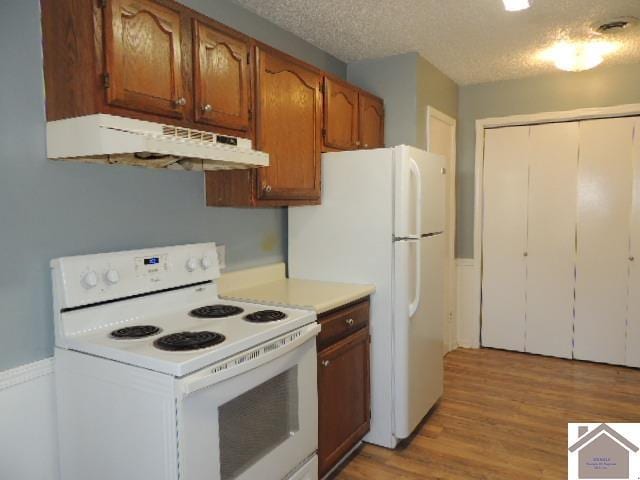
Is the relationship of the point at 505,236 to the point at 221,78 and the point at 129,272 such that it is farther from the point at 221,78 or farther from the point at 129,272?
the point at 129,272

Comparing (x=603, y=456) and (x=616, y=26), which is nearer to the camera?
(x=603, y=456)

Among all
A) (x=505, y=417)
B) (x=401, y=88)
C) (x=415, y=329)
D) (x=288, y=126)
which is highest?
(x=401, y=88)

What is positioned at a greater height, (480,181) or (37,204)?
(480,181)

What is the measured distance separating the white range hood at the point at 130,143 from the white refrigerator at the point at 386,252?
2.72ft

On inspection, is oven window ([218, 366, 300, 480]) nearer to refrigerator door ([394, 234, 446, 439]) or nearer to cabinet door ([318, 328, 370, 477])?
cabinet door ([318, 328, 370, 477])

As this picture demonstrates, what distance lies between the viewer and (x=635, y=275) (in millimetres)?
3689

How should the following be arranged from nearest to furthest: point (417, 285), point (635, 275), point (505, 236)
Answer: point (417, 285) < point (635, 275) < point (505, 236)

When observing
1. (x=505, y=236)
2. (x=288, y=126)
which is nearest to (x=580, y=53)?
(x=505, y=236)

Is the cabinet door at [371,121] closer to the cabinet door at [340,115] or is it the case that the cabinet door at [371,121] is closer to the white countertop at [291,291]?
the cabinet door at [340,115]

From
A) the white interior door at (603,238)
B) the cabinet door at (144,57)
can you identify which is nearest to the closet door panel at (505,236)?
the white interior door at (603,238)

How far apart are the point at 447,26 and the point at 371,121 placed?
76cm

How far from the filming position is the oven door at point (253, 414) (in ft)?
4.56

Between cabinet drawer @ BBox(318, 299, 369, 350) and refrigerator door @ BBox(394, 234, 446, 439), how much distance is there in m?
0.19

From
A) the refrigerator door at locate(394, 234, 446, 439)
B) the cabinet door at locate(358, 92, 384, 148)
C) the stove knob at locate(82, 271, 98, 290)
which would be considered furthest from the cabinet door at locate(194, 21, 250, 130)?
the cabinet door at locate(358, 92, 384, 148)
